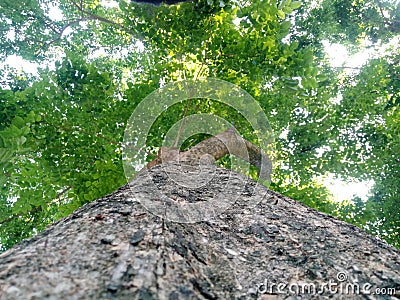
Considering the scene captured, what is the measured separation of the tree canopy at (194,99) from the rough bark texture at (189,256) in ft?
7.73

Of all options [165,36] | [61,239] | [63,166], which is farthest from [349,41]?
[61,239]

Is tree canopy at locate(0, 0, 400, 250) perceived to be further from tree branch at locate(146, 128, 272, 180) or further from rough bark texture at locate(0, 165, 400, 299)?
rough bark texture at locate(0, 165, 400, 299)

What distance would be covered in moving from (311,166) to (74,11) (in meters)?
7.71

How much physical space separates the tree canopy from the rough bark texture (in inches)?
92.8

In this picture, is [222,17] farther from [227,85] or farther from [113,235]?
[113,235]

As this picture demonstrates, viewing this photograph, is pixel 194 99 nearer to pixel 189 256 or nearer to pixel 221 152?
pixel 221 152

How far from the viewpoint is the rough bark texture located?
1.04m

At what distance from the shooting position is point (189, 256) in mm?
1359

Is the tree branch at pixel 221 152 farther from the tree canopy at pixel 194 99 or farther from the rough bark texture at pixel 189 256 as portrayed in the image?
the rough bark texture at pixel 189 256

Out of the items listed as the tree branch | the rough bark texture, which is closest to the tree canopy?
the tree branch

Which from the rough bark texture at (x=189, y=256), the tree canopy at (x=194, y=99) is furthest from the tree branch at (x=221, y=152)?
the rough bark texture at (x=189, y=256)

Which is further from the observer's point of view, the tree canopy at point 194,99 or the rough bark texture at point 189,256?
the tree canopy at point 194,99

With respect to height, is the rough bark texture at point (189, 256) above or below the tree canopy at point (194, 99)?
below

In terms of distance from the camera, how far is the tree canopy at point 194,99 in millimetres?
4340
